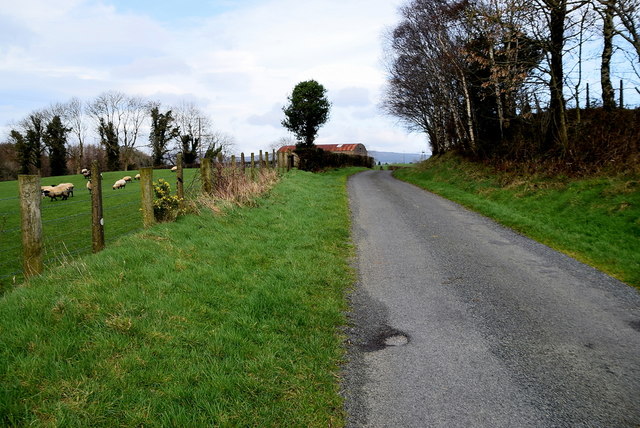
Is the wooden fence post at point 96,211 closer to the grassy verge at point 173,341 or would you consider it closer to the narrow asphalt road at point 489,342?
the grassy verge at point 173,341

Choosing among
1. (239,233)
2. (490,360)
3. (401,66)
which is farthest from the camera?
(401,66)

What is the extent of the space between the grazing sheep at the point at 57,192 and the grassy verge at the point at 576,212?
22.1 meters

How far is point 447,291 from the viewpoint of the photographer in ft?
18.2

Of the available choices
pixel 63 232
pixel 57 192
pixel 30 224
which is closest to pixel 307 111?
pixel 57 192

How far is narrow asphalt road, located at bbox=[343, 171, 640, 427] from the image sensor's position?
9.76ft

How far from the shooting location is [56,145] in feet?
167

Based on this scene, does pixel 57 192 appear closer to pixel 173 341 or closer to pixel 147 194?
pixel 147 194

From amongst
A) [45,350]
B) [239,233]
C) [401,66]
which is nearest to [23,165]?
[401,66]

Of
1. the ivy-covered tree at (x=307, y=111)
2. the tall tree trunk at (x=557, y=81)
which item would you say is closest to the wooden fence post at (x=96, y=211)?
the tall tree trunk at (x=557, y=81)

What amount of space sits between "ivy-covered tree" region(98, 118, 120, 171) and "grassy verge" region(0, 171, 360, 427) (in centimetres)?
Answer: 5813

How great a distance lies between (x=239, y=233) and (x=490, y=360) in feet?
18.0

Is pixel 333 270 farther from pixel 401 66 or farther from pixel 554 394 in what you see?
pixel 401 66

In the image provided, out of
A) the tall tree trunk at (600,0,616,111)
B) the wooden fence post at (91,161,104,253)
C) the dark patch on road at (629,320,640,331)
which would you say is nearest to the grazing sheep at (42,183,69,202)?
the wooden fence post at (91,161,104,253)

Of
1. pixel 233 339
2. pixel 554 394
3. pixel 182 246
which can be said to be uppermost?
pixel 182 246
